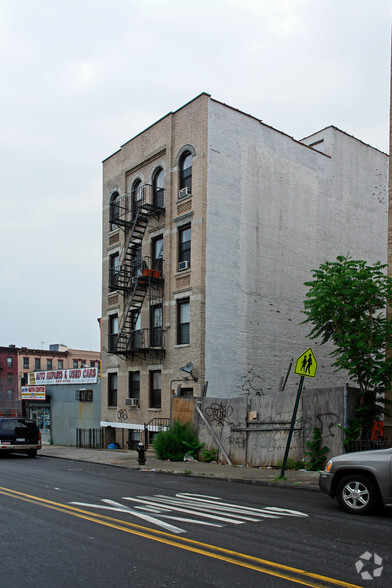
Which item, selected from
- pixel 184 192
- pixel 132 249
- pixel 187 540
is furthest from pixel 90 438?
pixel 187 540

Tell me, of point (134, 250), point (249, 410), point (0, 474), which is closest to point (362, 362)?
point (249, 410)

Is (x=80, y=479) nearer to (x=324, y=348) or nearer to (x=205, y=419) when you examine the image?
(x=205, y=419)

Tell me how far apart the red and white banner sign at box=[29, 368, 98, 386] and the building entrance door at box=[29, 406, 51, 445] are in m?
1.72

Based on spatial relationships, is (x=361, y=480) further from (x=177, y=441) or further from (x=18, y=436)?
(x=18, y=436)

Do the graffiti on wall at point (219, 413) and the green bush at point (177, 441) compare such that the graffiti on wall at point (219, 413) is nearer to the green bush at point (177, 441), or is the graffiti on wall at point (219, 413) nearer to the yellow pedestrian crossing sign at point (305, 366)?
the green bush at point (177, 441)

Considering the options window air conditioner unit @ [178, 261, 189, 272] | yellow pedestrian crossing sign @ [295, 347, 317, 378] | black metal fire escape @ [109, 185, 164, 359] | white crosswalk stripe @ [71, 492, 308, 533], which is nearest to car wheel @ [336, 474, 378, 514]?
white crosswalk stripe @ [71, 492, 308, 533]

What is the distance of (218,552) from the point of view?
21.7 ft

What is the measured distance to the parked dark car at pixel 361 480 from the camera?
893cm

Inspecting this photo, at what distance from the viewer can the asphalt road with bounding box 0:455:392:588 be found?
18.9 feet

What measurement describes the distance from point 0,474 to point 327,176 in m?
20.2

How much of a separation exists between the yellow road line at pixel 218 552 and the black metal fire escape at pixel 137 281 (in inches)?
624

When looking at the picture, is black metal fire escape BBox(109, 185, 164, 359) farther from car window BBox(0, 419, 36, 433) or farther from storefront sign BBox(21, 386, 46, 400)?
storefront sign BBox(21, 386, 46, 400)

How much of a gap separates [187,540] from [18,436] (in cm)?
1834

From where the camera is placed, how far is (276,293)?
25750mm
